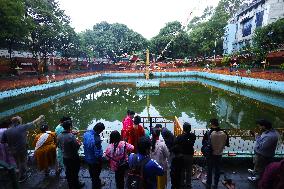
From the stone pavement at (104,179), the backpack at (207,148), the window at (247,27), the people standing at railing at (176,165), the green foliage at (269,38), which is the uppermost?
the window at (247,27)

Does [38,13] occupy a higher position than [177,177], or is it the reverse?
[38,13]

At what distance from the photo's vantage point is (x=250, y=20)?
44062 mm

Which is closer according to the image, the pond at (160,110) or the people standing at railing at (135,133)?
the people standing at railing at (135,133)

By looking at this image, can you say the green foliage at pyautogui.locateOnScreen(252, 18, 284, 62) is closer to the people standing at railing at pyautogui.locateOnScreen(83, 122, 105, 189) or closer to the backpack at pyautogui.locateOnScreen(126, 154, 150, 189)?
the people standing at railing at pyautogui.locateOnScreen(83, 122, 105, 189)

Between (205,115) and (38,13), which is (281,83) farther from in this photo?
(38,13)

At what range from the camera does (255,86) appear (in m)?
26.8

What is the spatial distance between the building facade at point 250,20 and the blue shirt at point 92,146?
123 feet

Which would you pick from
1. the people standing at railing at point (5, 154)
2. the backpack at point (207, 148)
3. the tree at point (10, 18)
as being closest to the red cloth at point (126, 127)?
the backpack at point (207, 148)

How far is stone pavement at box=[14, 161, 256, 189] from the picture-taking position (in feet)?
18.3

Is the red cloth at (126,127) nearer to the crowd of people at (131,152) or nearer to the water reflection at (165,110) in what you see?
the crowd of people at (131,152)

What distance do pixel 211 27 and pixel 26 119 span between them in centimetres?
4777

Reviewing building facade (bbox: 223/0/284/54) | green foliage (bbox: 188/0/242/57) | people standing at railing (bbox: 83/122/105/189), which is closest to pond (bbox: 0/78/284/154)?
people standing at railing (bbox: 83/122/105/189)

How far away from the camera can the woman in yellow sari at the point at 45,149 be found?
5.67 meters

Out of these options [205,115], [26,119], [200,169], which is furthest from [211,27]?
[200,169]
